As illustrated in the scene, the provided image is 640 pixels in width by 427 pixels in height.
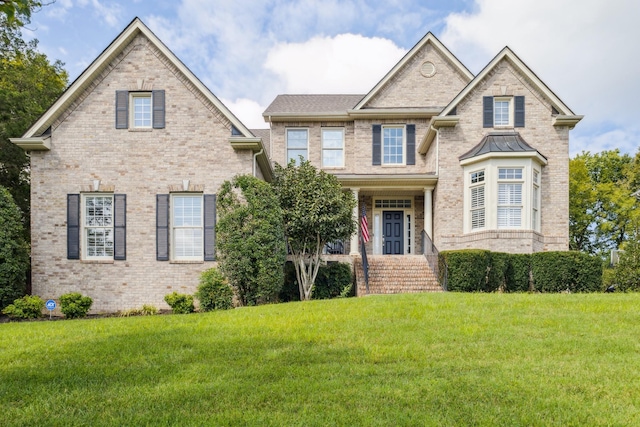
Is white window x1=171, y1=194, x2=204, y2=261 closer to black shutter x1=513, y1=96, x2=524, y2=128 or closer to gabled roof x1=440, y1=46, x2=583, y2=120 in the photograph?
gabled roof x1=440, y1=46, x2=583, y2=120

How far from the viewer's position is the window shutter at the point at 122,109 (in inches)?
494

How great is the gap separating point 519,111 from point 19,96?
18.7 metres

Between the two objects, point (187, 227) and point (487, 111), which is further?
point (487, 111)

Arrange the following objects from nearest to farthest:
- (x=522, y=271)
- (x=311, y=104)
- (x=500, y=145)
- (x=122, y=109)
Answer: (x=122, y=109) → (x=522, y=271) → (x=500, y=145) → (x=311, y=104)

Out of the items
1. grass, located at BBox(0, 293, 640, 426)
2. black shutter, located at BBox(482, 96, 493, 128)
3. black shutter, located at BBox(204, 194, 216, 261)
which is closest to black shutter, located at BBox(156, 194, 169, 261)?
black shutter, located at BBox(204, 194, 216, 261)

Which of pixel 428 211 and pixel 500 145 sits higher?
pixel 500 145

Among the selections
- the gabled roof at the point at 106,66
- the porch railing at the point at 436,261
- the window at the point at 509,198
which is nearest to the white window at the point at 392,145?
the porch railing at the point at 436,261

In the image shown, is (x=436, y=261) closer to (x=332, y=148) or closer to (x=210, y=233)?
(x=210, y=233)

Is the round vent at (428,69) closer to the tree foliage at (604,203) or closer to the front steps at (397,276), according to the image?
the front steps at (397,276)

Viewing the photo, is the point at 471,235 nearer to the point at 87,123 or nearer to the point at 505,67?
the point at 505,67

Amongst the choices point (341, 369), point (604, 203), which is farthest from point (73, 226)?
point (604, 203)

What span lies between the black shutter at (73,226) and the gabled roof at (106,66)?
219 centimetres

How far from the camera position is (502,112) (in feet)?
51.4

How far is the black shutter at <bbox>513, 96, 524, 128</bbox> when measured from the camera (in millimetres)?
15469
